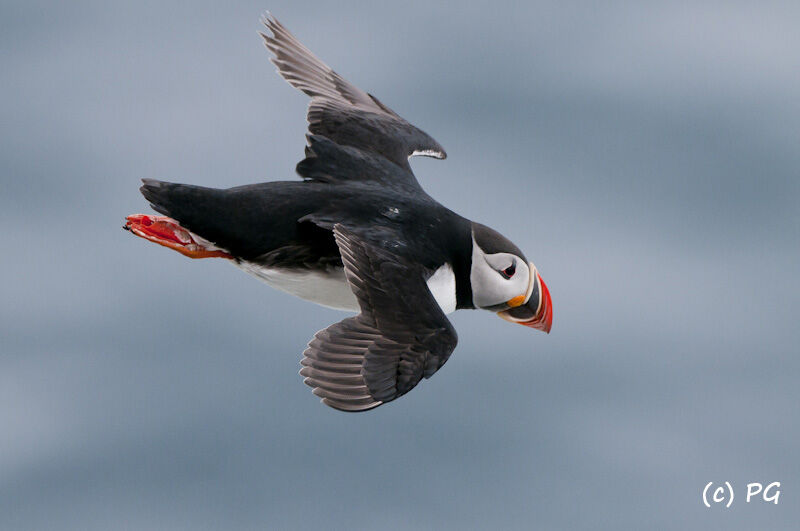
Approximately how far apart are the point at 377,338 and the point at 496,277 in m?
1.73

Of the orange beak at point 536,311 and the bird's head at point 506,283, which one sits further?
the orange beak at point 536,311

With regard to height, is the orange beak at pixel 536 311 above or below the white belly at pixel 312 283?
above

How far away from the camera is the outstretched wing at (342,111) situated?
10810 mm

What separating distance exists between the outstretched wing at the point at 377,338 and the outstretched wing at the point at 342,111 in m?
2.12

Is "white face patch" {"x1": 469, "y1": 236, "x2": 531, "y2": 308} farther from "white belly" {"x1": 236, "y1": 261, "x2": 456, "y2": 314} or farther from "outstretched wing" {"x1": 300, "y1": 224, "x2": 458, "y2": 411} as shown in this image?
"outstretched wing" {"x1": 300, "y1": 224, "x2": 458, "y2": 411}

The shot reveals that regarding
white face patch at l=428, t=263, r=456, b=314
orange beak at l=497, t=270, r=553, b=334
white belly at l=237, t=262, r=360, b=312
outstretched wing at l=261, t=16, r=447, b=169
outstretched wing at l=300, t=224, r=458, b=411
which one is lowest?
outstretched wing at l=300, t=224, r=458, b=411

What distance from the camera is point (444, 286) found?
9.37m

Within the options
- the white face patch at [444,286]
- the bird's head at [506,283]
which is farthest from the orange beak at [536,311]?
the white face patch at [444,286]

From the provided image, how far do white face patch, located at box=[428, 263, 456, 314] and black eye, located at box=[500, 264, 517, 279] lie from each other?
40 centimetres

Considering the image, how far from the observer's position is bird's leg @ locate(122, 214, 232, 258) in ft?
30.4

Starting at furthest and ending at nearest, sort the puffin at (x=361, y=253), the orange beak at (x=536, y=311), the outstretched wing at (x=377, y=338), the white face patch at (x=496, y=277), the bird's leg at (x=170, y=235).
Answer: the orange beak at (x=536, y=311)
the white face patch at (x=496, y=277)
the bird's leg at (x=170, y=235)
the puffin at (x=361, y=253)
the outstretched wing at (x=377, y=338)

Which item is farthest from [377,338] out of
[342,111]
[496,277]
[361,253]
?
[342,111]

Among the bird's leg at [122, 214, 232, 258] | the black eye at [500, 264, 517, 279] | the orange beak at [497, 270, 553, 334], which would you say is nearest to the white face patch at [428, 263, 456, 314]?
the black eye at [500, 264, 517, 279]

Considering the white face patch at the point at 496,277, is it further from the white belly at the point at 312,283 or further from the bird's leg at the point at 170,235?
the bird's leg at the point at 170,235
